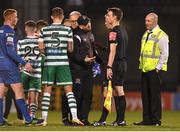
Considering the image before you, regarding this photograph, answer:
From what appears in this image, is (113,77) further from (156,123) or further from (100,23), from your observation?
(100,23)

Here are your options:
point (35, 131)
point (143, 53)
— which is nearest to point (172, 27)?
point (143, 53)

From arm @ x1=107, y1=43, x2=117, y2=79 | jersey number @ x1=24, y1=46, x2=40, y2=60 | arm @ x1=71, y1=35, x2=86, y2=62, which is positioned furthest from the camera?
jersey number @ x1=24, y1=46, x2=40, y2=60

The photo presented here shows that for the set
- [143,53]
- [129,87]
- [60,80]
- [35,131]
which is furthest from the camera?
[129,87]

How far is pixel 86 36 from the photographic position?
15.0 meters

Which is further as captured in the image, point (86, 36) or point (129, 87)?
point (129, 87)

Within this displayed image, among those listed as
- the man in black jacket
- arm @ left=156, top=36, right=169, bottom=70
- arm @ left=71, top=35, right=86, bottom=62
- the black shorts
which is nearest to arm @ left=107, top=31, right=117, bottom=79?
the black shorts

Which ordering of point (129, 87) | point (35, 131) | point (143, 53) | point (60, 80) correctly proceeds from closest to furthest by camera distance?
point (35, 131) → point (60, 80) → point (143, 53) → point (129, 87)

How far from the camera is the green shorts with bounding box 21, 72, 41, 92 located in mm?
15820

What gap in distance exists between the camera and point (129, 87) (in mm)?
27453

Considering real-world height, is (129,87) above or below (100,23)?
below

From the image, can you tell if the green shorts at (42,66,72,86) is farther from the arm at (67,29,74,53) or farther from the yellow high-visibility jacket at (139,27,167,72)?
the yellow high-visibility jacket at (139,27,167,72)

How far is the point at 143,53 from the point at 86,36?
1203mm

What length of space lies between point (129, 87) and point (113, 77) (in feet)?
40.8

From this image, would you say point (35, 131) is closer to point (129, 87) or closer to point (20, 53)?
point (20, 53)
